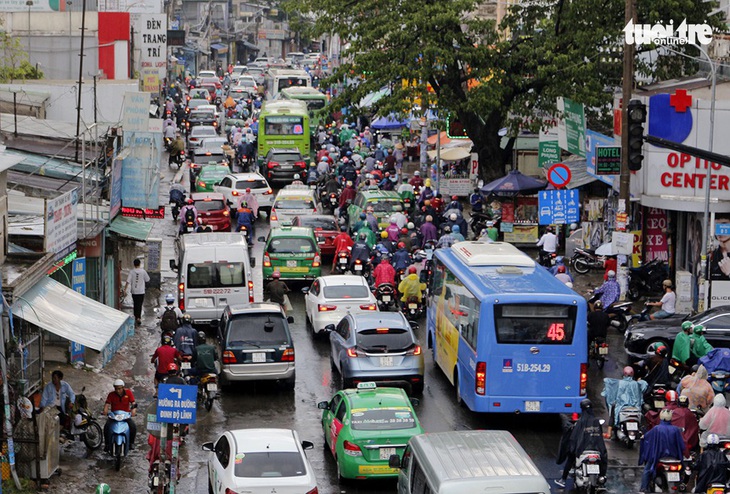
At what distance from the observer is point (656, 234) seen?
119 feet

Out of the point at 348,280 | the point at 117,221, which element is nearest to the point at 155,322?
the point at 117,221

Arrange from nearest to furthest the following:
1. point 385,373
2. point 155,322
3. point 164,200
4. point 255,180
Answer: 1. point 385,373
2. point 155,322
3. point 255,180
4. point 164,200

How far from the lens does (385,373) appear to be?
2483 cm

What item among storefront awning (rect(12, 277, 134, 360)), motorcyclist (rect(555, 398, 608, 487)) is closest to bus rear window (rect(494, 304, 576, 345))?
motorcyclist (rect(555, 398, 608, 487))

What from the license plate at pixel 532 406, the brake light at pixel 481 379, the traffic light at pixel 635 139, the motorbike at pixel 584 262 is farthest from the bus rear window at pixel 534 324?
the motorbike at pixel 584 262

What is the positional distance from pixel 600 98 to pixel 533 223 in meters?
4.58

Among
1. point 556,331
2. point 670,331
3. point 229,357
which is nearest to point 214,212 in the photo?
point 229,357

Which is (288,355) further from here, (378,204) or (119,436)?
(378,204)

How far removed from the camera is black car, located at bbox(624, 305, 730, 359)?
27453mm

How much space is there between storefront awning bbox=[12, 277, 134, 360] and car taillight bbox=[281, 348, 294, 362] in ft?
10.6

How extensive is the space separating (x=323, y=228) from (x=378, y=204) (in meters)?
3.46

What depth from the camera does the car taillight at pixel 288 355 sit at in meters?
25.6

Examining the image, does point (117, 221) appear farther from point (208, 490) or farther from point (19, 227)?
point (208, 490)

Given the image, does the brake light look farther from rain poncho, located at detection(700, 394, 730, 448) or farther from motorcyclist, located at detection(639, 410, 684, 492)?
rain poncho, located at detection(700, 394, 730, 448)
